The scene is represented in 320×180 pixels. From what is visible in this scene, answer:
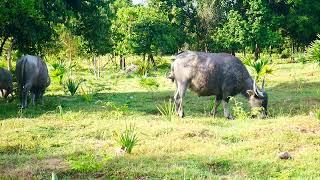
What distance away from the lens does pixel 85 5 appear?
21.6 metres

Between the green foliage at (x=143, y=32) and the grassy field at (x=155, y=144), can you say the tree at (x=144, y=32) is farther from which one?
the grassy field at (x=155, y=144)

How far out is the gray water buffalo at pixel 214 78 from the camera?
47.3 ft

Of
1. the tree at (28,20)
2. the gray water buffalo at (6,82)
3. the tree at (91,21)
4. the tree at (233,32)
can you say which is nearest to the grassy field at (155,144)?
the gray water buffalo at (6,82)

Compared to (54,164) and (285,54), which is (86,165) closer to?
(54,164)

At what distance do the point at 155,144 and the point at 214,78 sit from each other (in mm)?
5344

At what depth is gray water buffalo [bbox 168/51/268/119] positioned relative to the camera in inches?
→ 567

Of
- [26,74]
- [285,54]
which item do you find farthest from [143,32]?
[26,74]

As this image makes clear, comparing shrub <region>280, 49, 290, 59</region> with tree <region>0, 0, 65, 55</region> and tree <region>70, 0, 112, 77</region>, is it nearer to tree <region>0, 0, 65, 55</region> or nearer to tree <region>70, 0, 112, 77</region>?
tree <region>70, 0, 112, 77</region>

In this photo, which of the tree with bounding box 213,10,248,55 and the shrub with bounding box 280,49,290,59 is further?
the shrub with bounding box 280,49,290,59

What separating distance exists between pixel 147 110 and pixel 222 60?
304 centimetres

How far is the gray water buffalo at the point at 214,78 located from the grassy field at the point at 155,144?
2.41 feet

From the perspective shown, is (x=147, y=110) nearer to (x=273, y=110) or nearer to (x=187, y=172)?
(x=273, y=110)

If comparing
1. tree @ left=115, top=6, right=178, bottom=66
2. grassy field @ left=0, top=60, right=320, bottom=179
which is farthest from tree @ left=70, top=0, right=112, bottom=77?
tree @ left=115, top=6, right=178, bottom=66

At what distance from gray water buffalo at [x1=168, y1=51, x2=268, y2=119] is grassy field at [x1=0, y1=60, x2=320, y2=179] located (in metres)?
0.73
